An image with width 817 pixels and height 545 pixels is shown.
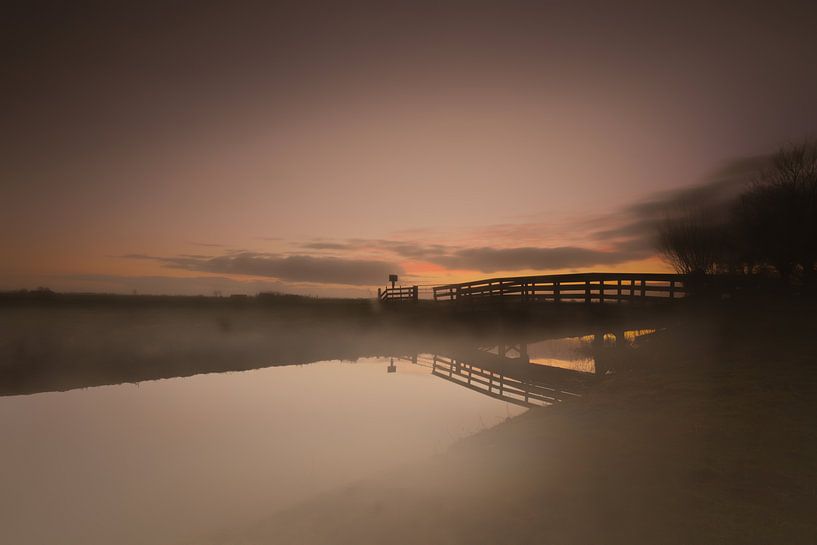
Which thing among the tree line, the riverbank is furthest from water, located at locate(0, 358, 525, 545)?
the tree line

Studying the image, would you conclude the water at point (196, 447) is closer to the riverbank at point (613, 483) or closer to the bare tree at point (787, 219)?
the riverbank at point (613, 483)

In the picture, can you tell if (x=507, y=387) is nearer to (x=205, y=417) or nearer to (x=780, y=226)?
(x=205, y=417)

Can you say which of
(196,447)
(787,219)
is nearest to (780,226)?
(787,219)

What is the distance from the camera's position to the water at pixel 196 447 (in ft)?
22.0

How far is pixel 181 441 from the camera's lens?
32.9 feet

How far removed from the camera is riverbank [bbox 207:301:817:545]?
4617 mm

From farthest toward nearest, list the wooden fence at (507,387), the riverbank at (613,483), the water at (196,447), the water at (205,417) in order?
1. the wooden fence at (507,387)
2. the water at (205,417)
3. the water at (196,447)
4. the riverbank at (613,483)

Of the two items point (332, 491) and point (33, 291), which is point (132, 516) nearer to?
point (332, 491)

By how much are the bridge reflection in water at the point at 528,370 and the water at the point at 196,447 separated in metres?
1.20

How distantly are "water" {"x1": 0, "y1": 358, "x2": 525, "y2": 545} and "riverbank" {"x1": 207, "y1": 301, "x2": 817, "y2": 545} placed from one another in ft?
5.70

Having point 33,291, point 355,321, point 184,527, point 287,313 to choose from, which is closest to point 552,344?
point 355,321

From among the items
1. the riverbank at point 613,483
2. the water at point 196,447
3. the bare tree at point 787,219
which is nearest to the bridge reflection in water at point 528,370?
the water at point 196,447

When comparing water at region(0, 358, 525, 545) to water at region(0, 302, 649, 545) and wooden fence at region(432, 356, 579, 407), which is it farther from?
wooden fence at region(432, 356, 579, 407)

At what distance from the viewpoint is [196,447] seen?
9.58 metres
